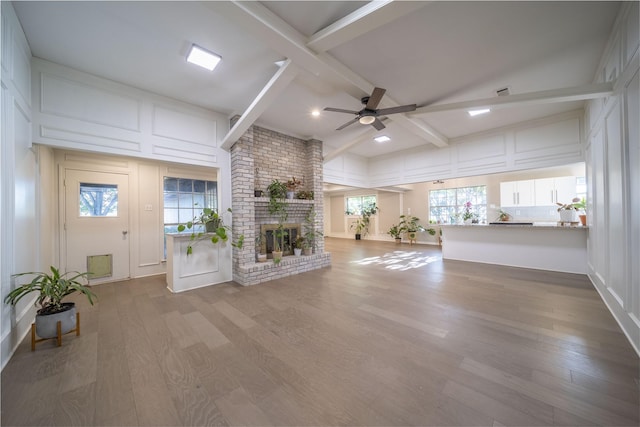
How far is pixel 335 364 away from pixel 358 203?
32.3 ft

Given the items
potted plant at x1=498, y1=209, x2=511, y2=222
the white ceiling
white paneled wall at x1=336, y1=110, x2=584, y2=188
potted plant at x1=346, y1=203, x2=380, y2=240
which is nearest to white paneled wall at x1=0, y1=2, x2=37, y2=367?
the white ceiling

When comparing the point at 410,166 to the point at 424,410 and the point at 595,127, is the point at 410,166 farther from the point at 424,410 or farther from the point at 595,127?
the point at 424,410

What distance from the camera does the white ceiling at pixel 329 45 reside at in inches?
80.7

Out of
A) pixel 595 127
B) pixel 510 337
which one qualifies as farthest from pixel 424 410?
pixel 595 127

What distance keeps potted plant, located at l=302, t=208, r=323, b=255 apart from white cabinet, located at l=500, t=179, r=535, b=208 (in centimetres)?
667

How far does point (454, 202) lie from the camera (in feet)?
28.6

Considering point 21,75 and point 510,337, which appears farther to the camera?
point 21,75

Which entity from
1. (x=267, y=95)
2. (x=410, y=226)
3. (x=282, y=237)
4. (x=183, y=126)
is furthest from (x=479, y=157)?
(x=183, y=126)

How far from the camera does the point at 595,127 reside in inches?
128

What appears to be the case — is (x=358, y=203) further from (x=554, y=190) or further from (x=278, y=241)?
(x=278, y=241)

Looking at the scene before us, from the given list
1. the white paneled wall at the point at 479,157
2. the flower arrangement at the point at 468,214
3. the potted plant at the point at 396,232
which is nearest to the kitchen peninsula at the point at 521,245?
the white paneled wall at the point at 479,157

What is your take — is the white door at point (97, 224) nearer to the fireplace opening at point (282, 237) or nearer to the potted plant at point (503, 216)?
the fireplace opening at point (282, 237)

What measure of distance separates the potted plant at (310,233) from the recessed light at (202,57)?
329 centimetres

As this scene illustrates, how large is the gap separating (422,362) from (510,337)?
104 cm
